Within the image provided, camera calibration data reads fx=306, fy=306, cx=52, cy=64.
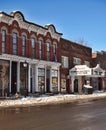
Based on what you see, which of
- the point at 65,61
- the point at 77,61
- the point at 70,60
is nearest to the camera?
the point at 65,61

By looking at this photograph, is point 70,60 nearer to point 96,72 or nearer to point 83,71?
point 83,71

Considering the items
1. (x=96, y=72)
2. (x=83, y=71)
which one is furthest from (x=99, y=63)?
(x=83, y=71)

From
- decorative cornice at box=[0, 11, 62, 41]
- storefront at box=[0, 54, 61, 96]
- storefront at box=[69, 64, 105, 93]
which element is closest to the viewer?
storefront at box=[0, 54, 61, 96]

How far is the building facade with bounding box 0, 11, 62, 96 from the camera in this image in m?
34.3

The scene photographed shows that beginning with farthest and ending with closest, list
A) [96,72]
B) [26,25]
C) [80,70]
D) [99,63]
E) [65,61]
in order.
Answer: [99,63], [96,72], [65,61], [80,70], [26,25]

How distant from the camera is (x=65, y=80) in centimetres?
4659

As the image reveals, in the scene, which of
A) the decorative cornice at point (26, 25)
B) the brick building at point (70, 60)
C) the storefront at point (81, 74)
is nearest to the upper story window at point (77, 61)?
the brick building at point (70, 60)

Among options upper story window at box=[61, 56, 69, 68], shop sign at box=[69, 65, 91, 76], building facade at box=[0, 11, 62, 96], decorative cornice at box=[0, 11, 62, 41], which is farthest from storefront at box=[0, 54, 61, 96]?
decorative cornice at box=[0, 11, 62, 41]

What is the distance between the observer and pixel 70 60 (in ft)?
158

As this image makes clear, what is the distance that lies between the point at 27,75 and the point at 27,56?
2.33 meters

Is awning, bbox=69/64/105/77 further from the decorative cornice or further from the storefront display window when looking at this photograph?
the storefront display window

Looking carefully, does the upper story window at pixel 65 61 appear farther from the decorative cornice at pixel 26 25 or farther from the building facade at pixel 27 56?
the decorative cornice at pixel 26 25

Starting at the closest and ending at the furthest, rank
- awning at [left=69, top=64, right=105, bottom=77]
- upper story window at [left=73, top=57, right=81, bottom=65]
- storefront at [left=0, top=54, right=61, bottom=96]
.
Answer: storefront at [left=0, top=54, right=61, bottom=96]
awning at [left=69, top=64, right=105, bottom=77]
upper story window at [left=73, top=57, right=81, bottom=65]

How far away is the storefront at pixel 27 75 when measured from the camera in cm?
3403
